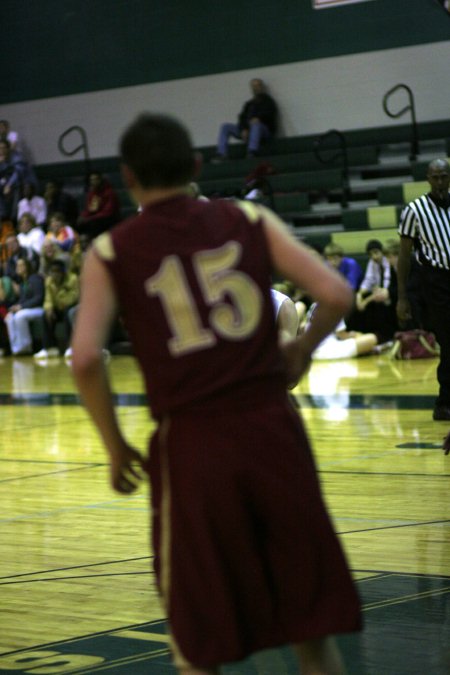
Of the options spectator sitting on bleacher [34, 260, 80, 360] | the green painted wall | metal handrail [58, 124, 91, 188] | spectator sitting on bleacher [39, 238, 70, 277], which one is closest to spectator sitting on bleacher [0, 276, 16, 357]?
spectator sitting on bleacher [39, 238, 70, 277]

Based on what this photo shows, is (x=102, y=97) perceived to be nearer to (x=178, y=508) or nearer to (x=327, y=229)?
(x=327, y=229)

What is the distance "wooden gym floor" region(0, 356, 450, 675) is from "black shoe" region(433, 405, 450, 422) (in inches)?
4.4

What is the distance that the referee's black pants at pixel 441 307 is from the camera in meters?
8.09

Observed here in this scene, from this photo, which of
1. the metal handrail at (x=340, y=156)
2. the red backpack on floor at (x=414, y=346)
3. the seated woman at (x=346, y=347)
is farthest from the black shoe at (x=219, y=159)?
the red backpack on floor at (x=414, y=346)

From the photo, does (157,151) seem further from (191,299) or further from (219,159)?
(219,159)

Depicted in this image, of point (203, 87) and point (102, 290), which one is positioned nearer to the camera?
point (102, 290)

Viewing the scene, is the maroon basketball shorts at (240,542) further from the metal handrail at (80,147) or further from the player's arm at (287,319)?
the metal handrail at (80,147)

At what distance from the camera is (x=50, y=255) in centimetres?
1672

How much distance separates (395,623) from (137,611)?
2.86 feet

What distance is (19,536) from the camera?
5.73 m

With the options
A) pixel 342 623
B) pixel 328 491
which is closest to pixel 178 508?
pixel 342 623

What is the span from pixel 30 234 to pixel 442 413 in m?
10.5

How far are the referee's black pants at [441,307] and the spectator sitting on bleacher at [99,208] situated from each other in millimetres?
10075

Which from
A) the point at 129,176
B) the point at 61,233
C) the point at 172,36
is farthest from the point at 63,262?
the point at 129,176
